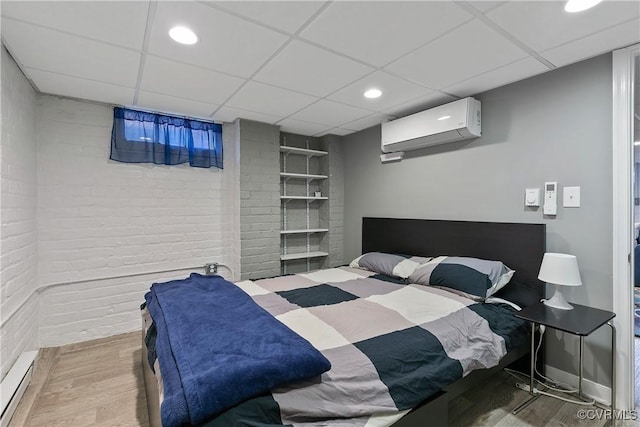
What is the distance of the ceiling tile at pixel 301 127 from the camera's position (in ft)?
11.7

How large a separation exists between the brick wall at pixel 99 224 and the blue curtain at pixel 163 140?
0.29 feet

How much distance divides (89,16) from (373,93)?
2002mm

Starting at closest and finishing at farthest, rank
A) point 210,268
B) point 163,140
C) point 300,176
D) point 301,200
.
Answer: point 163,140 < point 210,268 < point 300,176 < point 301,200

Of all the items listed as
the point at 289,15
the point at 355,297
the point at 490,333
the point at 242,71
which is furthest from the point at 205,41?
the point at 490,333

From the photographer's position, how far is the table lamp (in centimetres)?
193

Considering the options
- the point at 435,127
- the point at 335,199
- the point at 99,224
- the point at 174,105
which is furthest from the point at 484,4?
the point at 99,224

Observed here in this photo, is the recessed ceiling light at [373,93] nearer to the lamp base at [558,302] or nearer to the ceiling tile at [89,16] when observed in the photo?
the ceiling tile at [89,16]

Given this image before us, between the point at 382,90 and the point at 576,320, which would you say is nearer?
the point at 576,320

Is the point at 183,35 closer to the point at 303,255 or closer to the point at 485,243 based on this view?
the point at 485,243

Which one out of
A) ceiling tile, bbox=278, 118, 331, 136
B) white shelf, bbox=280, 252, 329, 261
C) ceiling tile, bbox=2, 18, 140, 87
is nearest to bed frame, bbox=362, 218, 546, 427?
white shelf, bbox=280, 252, 329, 261

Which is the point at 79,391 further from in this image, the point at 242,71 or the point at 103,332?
the point at 242,71

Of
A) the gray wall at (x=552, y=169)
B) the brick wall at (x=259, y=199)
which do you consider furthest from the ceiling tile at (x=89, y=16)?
the gray wall at (x=552, y=169)

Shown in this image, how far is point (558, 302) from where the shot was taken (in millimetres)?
2043

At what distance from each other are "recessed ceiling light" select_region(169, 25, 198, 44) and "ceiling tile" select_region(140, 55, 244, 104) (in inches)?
12.7
